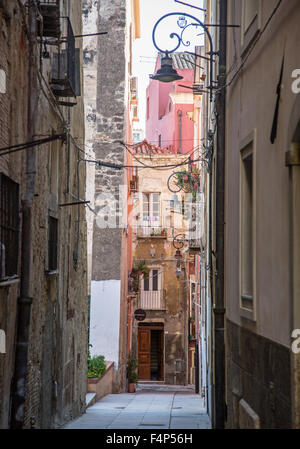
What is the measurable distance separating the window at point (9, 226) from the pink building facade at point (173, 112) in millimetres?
27576

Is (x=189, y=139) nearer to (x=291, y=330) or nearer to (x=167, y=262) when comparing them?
(x=167, y=262)

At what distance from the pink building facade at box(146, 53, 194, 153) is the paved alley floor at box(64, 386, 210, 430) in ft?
60.7

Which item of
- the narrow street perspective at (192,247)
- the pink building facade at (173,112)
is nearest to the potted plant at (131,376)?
the narrow street perspective at (192,247)

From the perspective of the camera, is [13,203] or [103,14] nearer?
[13,203]

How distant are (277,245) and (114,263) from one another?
19.3m

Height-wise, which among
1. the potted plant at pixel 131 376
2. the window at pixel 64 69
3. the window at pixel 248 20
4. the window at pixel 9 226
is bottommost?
the potted plant at pixel 131 376

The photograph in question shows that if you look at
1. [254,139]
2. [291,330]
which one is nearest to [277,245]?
[291,330]

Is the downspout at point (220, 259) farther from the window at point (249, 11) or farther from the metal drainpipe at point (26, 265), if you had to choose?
the metal drainpipe at point (26, 265)

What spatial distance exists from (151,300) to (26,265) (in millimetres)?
25232

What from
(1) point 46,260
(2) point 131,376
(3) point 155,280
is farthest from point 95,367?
(3) point 155,280

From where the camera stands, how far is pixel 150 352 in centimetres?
3450

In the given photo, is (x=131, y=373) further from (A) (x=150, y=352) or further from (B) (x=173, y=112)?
(B) (x=173, y=112)

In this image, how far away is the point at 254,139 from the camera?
7574 millimetres

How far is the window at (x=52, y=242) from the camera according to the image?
12.0m
